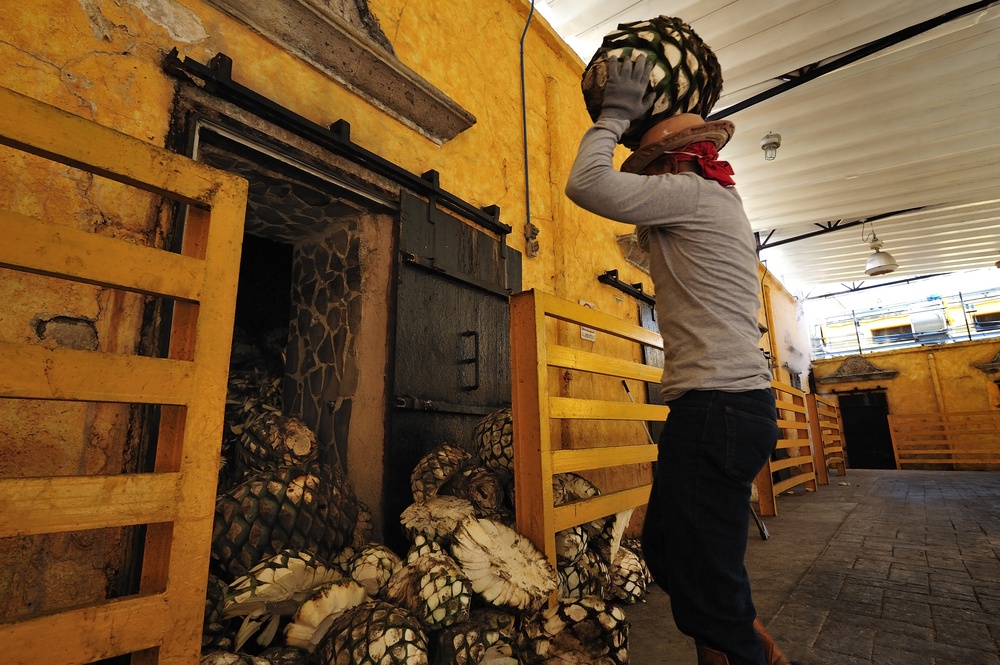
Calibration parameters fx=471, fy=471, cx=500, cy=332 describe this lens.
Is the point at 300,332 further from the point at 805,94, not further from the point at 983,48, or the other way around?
the point at 983,48

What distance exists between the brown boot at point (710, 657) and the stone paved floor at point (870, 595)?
58cm

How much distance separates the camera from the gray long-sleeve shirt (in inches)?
49.0

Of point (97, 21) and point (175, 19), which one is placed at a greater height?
point (175, 19)

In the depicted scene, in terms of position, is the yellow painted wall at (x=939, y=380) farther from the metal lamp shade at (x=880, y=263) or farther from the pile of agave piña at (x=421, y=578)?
the pile of agave piña at (x=421, y=578)

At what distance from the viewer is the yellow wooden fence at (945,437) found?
44.3 ft

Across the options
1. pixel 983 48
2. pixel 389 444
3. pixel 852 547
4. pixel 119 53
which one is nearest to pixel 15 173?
pixel 119 53

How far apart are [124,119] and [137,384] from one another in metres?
1.33

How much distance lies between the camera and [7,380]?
0.93 m

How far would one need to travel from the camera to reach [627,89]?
4.38 feet

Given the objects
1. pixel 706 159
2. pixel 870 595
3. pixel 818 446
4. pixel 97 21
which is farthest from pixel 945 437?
pixel 97 21

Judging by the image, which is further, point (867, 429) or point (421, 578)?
point (867, 429)

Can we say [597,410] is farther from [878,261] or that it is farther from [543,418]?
[878,261]

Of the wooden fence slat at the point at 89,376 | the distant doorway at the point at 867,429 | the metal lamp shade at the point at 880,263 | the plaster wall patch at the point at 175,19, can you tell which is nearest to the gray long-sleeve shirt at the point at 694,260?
the wooden fence slat at the point at 89,376

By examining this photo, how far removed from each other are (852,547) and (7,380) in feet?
13.8
